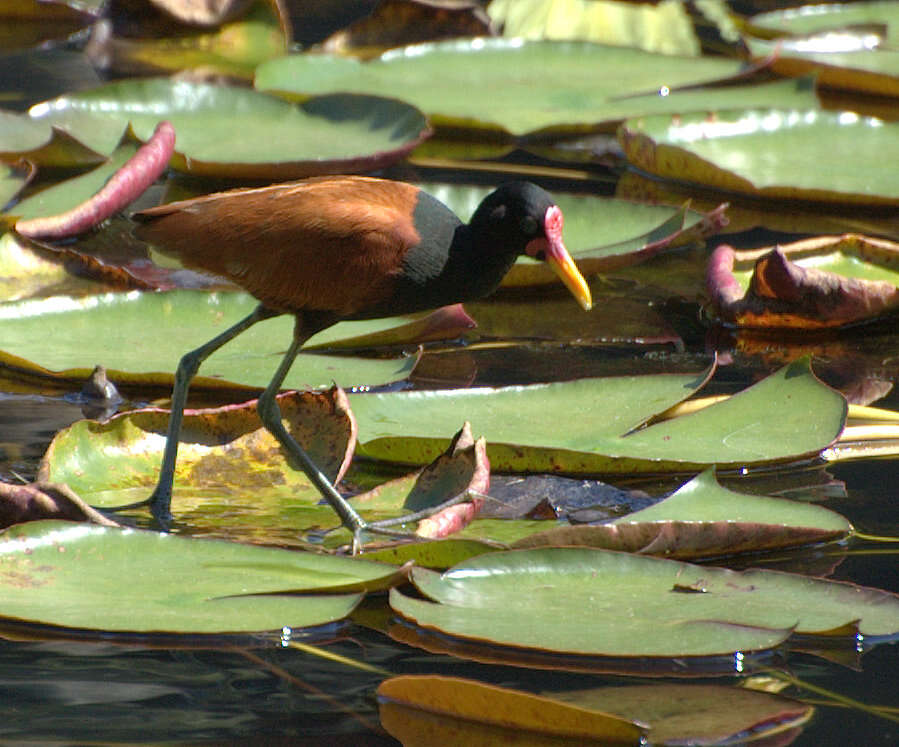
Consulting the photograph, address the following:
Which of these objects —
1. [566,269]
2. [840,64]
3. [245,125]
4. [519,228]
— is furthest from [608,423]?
[840,64]

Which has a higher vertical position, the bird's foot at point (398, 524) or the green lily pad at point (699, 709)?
the bird's foot at point (398, 524)

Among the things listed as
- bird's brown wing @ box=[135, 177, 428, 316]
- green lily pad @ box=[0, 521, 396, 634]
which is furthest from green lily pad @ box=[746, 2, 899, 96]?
green lily pad @ box=[0, 521, 396, 634]

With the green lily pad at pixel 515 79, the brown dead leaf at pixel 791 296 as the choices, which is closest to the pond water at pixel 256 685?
the brown dead leaf at pixel 791 296

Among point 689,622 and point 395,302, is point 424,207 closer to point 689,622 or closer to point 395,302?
point 395,302

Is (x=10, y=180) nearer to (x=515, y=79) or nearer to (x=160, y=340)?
(x=160, y=340)

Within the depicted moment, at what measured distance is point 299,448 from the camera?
2.38 meters

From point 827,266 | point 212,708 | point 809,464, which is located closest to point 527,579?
point 212,708

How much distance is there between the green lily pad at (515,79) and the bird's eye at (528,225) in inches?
77.4

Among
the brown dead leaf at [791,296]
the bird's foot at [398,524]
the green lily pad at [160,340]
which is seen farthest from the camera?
the brown dead leaf at [791,296]

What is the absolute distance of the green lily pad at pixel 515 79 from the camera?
453 cm

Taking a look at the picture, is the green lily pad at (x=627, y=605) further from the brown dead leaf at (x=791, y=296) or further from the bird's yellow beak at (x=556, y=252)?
the brown dead leaf at (x=791, y=296)

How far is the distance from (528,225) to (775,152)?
6.40ft

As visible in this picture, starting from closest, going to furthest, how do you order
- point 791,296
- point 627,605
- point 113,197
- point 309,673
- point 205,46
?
point 309,673
point 627,605
point 791,296
point 113,197
point 205,46

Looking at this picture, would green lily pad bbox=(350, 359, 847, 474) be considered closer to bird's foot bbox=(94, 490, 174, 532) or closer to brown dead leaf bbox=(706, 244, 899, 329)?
bird's foot bbox=(94, 490, 174, 532)
